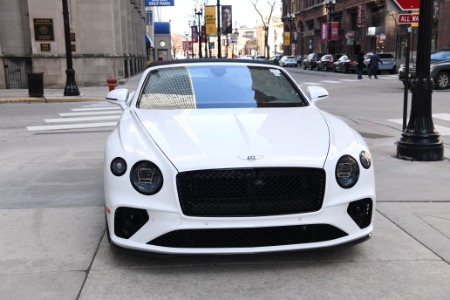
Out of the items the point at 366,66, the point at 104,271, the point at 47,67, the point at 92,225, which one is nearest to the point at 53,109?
Result: the point at 47,67

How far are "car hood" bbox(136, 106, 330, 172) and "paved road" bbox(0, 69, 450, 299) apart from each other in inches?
30.6

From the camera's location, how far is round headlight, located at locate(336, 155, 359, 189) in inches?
137

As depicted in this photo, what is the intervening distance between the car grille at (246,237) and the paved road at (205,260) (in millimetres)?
238

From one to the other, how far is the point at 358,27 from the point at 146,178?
5717 cm

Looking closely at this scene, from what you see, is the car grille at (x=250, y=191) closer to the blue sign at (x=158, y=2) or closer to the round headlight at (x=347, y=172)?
the round headlight at (x=347, y=172)

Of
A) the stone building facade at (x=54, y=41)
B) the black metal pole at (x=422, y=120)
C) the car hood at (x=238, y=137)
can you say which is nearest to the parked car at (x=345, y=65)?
the stone building facade at (x=54, y=41)

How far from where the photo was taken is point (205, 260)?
146 inches

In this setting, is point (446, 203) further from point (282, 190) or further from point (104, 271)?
point (104, 271)

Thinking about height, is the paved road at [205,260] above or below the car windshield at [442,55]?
below

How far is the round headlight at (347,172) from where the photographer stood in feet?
11.4

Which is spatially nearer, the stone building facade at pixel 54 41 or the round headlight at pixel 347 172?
the round headlight at pixel 347 172

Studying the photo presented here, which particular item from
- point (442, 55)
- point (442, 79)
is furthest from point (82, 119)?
point (442, 55)

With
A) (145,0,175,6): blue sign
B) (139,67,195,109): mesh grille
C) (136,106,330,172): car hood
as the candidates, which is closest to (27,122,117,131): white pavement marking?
(139,67,195,109): mesh grille

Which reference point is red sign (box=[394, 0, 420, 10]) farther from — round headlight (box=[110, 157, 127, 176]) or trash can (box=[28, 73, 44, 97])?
trash can (box=[28, 73, 44, 97])
